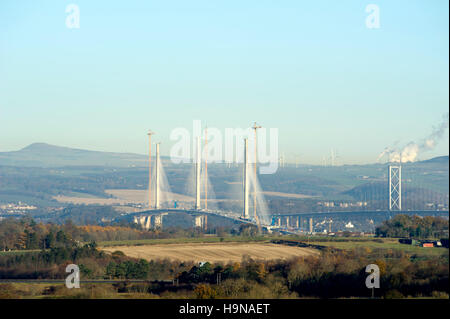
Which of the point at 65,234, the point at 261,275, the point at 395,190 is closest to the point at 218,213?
the point at 65,234

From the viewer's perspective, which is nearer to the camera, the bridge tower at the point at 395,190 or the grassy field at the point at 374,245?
the grassy field at the point at 374,245

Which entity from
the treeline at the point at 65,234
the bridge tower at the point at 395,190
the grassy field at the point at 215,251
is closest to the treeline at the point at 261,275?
the grassy field at the point at 215,251

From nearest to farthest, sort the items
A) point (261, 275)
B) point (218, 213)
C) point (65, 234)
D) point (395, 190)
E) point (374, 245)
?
point (261, 275), point (374, 245), point (65, 234), point (218, 213), point (395, 190)

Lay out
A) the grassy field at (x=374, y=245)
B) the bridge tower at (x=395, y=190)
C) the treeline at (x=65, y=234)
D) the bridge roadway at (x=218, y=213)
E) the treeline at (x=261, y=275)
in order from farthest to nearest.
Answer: the bridge tower at (x=395, y=190) → the bridge roadway at (x=218, y=213) → the treeline at (x=65, y=234) → the grassy field at (x=374, y=245) → the treeline at (x=261, y=275)

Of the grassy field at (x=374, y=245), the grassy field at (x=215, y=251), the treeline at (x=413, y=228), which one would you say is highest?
the treeline at (x=413, y=228)

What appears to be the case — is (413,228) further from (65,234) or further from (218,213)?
(218,213)

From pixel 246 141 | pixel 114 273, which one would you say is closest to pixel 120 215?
pixel 246 141

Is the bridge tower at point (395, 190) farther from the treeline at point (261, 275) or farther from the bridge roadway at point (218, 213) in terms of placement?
Answer: the treeline at point (261, 275)
